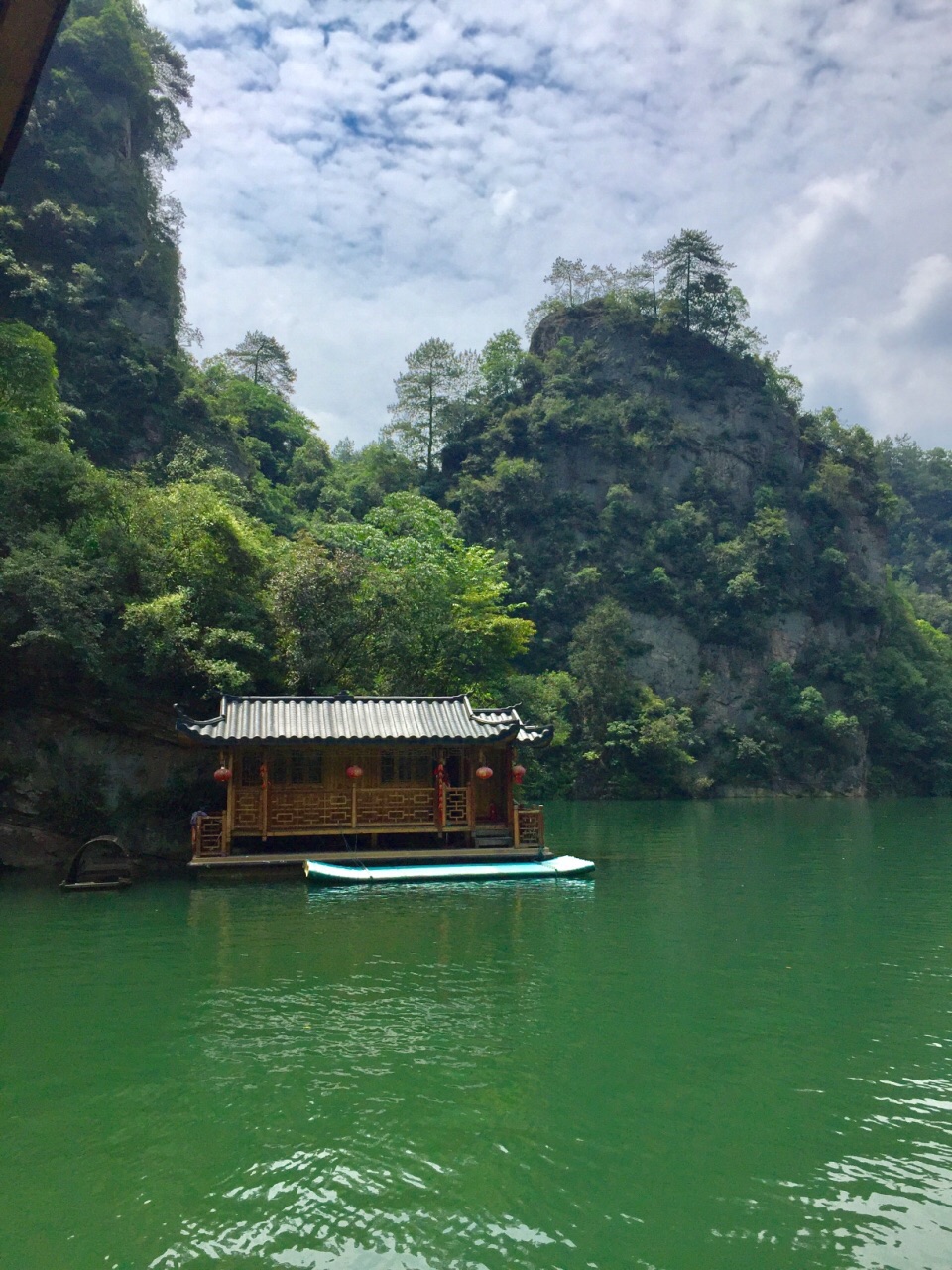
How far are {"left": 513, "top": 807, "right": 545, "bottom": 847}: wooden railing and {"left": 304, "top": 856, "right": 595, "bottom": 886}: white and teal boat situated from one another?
1.17m

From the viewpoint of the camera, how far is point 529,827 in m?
19.6

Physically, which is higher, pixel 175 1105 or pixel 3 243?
pixel 3 243

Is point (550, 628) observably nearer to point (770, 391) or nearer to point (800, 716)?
point (800, 716)

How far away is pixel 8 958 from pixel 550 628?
40.5 m

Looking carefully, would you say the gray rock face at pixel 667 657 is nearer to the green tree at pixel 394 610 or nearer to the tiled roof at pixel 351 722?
the green tree at pixel 394 610

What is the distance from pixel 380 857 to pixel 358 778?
1668 millimetres

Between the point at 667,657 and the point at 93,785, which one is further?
the point at 667,657

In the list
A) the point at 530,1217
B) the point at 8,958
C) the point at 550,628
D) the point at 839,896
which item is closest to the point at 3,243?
the point at 550,628

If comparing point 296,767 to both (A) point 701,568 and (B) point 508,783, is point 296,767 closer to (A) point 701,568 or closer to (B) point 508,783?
(B) point 508,783

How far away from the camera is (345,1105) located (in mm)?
6750

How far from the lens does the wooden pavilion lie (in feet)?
57.2

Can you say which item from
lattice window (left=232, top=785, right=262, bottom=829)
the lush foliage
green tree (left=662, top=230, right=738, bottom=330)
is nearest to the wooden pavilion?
lattice window (left=232, top=785, right=262, bottom=829)

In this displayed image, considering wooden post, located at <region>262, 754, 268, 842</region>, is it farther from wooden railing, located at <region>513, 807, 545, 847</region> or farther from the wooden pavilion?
wooden railing, located at <region>513, 807, 545, 847</region>

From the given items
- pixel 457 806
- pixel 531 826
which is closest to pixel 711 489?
pixel 531 826
